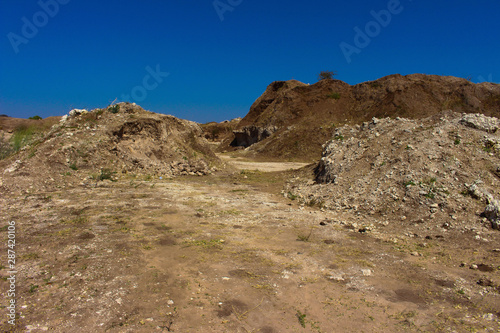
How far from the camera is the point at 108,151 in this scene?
1372cm

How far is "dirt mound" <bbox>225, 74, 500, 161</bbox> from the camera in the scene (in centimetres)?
2852

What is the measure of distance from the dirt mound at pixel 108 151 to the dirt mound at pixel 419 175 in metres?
7.11

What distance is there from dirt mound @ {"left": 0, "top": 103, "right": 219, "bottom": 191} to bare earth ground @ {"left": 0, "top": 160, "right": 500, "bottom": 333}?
3.20 meters

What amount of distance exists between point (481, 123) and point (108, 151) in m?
14.7

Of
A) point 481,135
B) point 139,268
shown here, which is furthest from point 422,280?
point 481,135

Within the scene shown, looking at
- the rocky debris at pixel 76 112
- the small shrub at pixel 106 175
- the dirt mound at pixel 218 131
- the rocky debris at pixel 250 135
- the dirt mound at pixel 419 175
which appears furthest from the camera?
the dirt mound at pixel 218 131

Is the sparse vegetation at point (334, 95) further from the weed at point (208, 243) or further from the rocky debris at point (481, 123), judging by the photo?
the weed at point (208, 243)

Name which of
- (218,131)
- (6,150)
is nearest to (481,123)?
(6,150)

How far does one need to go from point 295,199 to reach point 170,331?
7247 millimetres

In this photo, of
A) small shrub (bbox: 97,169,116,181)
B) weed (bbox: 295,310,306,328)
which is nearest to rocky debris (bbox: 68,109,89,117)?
small shrub (bbox: 97,169,116,181)

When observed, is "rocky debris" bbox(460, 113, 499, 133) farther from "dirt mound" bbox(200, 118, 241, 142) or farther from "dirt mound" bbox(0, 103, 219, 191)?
"dirt mound" bbox(200, 118, 241, 142)

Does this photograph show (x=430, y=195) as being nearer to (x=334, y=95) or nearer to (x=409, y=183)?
(x=409, y=183)

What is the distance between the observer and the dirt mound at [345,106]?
28.5 m

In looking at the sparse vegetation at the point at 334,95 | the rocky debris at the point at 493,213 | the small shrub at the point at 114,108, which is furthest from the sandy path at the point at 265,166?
the sparse vegetation at the point at 334,95
